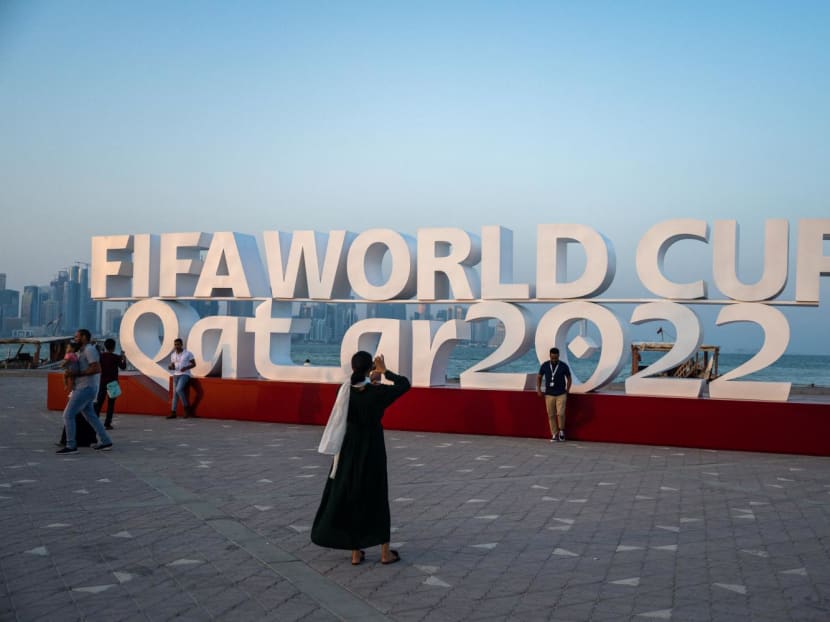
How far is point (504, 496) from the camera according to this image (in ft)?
31.4

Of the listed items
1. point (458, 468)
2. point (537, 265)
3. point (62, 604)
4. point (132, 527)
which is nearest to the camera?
point (62, 604)

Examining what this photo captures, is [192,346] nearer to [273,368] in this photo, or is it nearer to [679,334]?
[273,368]

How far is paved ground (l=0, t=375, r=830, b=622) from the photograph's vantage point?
18.8ft

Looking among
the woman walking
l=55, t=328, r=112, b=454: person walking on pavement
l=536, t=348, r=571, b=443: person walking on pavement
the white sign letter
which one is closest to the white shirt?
l=55, t=328, r=112, b=454: person walking on pavement

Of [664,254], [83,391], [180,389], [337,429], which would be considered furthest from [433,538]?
[180,389]

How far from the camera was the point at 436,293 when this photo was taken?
1612cm

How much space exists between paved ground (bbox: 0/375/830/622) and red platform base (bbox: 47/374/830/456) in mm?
751

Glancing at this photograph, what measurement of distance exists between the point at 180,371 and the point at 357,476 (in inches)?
461

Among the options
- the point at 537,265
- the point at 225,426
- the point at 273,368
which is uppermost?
the point at 537,265

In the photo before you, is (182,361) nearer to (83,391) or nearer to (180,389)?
(180,389)

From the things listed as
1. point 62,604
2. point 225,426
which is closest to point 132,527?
point 62,604

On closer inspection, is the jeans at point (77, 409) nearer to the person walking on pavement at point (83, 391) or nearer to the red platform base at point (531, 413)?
the person walking on pavement at point (83, 391)

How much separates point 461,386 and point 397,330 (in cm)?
157

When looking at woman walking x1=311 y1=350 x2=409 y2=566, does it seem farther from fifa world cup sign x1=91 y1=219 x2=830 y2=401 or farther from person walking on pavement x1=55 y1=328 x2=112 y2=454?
fifa world cup sign x1=91 y1=219 x2=830 y2=401
